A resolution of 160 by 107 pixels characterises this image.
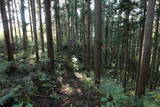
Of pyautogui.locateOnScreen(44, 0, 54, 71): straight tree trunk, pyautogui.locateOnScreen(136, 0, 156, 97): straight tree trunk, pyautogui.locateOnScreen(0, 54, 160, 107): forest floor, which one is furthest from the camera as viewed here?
pyautogui.locateOnScreen(44, 0, 54, 71): straight tree trunk

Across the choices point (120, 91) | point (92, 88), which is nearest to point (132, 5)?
point (92, 88)

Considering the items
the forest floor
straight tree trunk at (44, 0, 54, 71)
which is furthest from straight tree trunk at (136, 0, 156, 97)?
straight tree trunk at (44, 0, 54, 71)

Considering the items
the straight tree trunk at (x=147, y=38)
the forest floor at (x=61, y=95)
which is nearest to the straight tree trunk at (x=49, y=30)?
the forest floor at (x=61, y=95)

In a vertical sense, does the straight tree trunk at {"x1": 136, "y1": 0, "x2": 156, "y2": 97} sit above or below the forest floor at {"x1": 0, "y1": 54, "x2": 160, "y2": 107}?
above

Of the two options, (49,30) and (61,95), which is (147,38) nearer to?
(61,95)

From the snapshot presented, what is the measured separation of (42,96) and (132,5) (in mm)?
10762

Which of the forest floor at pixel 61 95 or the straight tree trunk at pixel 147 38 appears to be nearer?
the forest floor at pixel 61 95

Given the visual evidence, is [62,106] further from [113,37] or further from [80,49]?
[113,37]

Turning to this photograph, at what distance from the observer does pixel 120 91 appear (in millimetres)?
3576

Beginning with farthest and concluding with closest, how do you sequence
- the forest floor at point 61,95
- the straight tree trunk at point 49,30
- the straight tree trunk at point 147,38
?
1. the straight tree trunk at point 49,30
2. the straight tree trunk at point 147,38
3. the forest floor at point 61,95

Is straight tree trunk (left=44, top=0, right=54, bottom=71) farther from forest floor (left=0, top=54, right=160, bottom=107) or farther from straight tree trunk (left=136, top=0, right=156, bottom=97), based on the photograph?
straight tree trunk (left=136, top=0, right=156, bottom=97)

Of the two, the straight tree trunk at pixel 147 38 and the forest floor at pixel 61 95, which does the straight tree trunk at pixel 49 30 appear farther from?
the straight tree trunk at pixel 147 38

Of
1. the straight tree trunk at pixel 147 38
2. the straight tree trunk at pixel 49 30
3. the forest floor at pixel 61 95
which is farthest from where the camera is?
the straight tree trunk at pixel 49 30

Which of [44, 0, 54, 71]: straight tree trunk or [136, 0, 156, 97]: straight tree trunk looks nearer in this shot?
[136, 0, 156, 97]: straight tree trunk
